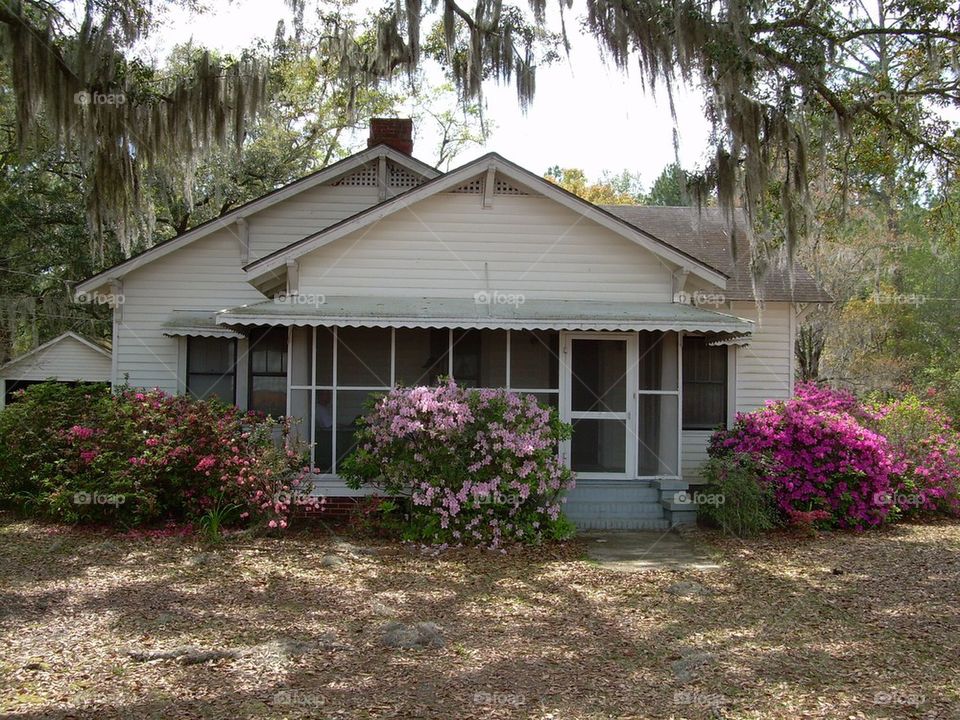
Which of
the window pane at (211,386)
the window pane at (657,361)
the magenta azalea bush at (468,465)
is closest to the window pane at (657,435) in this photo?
the window pane at (657,361)

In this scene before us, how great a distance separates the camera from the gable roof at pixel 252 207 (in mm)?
14125

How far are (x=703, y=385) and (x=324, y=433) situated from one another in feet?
22.2

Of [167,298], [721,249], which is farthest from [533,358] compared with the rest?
[167,298]

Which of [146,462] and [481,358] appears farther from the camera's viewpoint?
[481,358]

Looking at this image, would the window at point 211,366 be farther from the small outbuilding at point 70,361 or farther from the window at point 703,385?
the window at point 703,385

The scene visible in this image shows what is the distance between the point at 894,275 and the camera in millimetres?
30312

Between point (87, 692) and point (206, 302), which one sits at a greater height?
point (206, 302)

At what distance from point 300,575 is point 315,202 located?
336 inches

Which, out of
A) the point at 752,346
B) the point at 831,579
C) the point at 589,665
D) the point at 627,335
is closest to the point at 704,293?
the point at 752,346

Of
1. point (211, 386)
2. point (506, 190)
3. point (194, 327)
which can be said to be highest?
point (506, 190)

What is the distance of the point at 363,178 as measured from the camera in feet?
50.2

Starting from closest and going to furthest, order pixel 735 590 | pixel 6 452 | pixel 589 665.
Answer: pixel 589 665
pixel 735 590
pixel 6 452

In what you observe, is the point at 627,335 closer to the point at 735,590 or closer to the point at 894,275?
the point at 735,590

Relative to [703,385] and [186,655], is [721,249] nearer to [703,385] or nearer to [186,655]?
[703,385]
